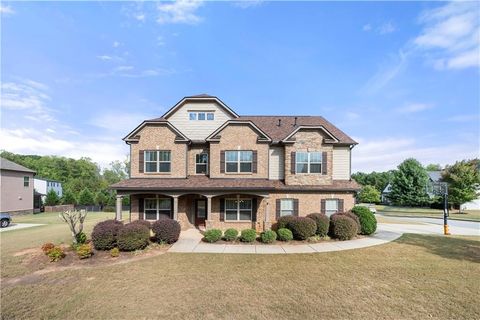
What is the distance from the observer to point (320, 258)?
425 inches

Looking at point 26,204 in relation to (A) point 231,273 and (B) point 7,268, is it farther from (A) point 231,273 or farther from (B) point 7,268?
(A) point 231,273

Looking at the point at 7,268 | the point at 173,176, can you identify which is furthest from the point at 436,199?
the point at 7,268

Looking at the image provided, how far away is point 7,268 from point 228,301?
Result: 31.1ft

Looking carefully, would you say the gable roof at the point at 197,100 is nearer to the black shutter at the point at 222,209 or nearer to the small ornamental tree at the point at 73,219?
the black shutter at the point at 222,209

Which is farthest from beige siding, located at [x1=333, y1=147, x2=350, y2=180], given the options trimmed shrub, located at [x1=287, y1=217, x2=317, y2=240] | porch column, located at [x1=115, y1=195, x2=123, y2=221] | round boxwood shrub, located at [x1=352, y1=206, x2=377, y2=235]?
porch column, located at [x1=115, y1=195, x2=123, y2=221]

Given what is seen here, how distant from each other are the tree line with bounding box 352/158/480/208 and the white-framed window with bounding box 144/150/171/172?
26.5 metres

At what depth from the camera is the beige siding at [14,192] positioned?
93.2 ft

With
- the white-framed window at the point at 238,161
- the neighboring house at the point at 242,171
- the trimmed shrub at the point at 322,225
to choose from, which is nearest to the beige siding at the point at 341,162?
the neighboring house at the point at 242,171

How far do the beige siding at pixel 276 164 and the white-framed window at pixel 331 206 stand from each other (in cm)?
366

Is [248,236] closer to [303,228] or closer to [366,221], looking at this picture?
[303,228]

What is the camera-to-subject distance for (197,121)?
1870cm

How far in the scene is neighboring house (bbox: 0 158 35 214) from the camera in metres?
28.5

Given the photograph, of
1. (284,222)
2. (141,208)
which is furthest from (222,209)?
(141,208)

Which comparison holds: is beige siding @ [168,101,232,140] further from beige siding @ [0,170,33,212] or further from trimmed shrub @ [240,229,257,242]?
beige siding @ [0,170,33,212]
